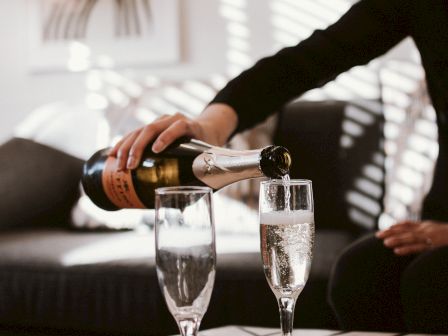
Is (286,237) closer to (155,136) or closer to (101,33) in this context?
(155,136)

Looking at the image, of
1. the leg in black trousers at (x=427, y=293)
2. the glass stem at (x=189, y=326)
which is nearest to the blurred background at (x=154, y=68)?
the leg in black trousers at (x=427, y=293)

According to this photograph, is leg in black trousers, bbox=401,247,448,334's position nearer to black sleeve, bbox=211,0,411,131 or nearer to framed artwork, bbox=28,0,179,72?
black sleeve, bbox=211,0,411,131

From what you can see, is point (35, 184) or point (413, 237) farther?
point (35, 184)

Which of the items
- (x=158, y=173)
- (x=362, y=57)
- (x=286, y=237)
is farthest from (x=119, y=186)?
(x=362, y=57)

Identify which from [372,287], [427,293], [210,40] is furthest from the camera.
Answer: [210,40]

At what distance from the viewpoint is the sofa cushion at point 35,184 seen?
223 cm

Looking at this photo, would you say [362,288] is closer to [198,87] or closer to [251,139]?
[251,139]

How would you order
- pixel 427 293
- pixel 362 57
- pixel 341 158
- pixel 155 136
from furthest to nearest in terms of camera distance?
pixel 341 158 → pixel 362 57 → pixel 427 293 → pixel 155 136

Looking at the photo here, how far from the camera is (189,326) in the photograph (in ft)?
2.28

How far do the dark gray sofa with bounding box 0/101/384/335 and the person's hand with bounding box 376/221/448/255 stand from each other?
1.07 ft

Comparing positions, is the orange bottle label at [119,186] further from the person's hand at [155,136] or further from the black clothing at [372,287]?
the black clothing at [372,287]

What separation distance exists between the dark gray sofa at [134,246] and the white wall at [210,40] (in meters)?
0.41

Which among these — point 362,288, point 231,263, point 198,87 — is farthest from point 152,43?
point 362,288

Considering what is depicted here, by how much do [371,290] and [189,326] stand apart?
74 cm
